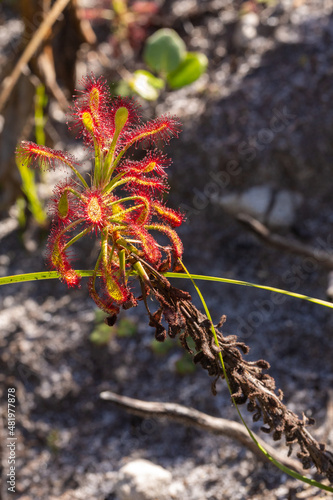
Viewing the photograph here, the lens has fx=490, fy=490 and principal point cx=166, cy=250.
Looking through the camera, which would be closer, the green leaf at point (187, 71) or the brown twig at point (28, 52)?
the brown twig at point (28, 52)

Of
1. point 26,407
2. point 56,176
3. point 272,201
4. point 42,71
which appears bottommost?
point 26,407

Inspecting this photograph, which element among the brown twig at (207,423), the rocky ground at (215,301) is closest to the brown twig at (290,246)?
the rocky ground at (215,301)

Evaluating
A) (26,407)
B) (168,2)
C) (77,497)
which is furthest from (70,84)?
(77,497)

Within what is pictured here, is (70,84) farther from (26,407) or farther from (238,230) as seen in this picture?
(26,407)

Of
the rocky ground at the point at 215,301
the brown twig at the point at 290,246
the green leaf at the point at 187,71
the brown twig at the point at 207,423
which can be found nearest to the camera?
the brown twig at the point at 207,423

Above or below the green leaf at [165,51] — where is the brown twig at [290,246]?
below

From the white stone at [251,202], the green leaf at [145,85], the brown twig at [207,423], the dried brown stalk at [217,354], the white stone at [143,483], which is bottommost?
the white stone at [143,483]

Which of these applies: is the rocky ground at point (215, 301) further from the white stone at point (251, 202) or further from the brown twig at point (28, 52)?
the brown twig at point (28, 52)
